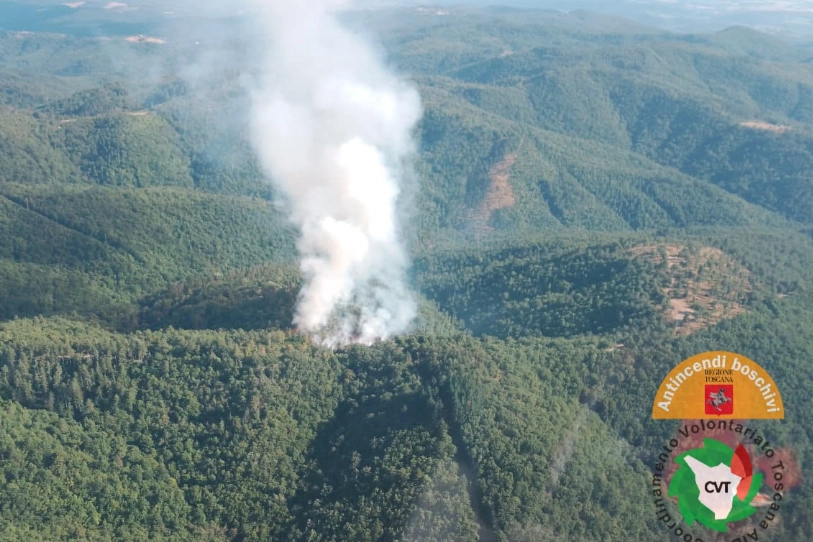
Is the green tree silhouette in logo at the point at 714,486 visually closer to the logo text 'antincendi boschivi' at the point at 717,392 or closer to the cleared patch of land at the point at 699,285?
the logo text 'antincendi boschivi' at the point at 717,392

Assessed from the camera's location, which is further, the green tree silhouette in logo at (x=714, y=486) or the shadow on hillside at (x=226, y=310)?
the shadow on hillside at (x=226, y=310)

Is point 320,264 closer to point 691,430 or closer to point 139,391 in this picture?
point 139,391

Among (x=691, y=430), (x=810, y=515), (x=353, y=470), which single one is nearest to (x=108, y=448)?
(x=353, y=470)

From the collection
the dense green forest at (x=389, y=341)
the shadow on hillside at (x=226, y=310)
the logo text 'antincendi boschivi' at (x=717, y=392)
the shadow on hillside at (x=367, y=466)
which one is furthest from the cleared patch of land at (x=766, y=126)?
the shadow on hillside at (x=367, y=466)

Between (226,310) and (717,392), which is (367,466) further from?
(226,310)

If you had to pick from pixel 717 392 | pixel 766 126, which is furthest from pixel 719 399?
pixel 766 126

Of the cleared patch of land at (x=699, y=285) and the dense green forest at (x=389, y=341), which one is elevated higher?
the cleared patch of land at (x=699, y=285)
